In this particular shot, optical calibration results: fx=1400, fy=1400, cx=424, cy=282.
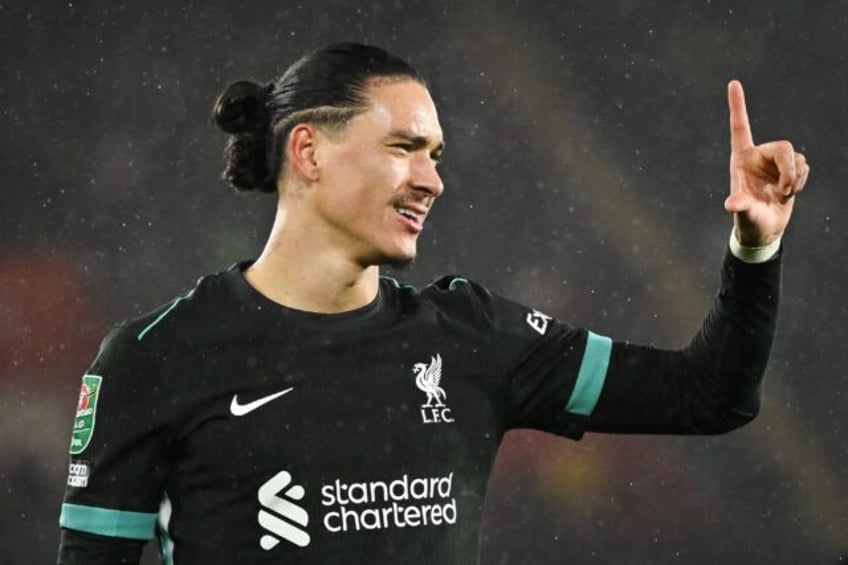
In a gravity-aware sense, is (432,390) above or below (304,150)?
below

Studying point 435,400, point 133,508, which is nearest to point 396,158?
point 435,400

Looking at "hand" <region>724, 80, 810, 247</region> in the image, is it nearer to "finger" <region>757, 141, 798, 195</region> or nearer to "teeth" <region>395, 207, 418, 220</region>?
"finger" <region>757, 141, 798, 195</region>

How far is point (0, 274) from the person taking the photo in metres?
5.81

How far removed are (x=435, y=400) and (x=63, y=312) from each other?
399 centimetres

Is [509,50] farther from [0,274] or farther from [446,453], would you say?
[446,453]

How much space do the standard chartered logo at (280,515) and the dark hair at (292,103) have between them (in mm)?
547

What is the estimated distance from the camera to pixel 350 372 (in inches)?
84.1

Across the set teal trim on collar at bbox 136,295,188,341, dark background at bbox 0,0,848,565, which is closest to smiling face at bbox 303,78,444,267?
teal trim on collar at bbox 136,295,188,341

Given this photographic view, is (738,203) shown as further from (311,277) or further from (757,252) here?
(311,277)

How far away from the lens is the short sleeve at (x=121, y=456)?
201cm

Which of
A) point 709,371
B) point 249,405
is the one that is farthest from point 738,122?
point 249,405

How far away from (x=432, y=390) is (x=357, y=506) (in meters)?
0.23

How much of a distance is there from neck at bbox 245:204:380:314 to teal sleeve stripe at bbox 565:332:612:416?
37 centimetres

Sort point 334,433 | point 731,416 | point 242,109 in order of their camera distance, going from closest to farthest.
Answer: point 334,433 → point 731,416 → point 242,109
